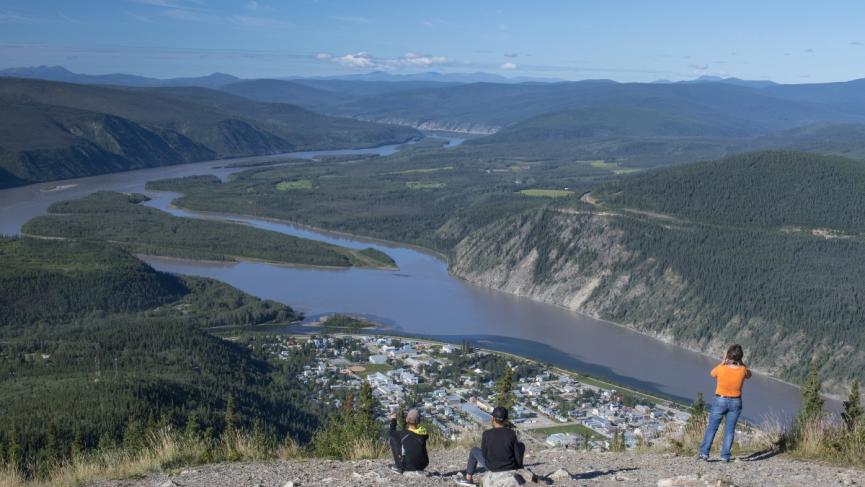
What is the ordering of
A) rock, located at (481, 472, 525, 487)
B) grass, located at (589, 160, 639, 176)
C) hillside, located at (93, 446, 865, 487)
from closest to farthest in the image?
rock, located at (481, 472, 525, 487) → hillside, located at (93, 446, 865, 487) → grass, located at (589, 160, 639, 176)

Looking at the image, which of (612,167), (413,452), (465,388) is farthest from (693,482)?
(612,167)

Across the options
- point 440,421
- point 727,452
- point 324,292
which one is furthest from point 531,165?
point 727,452

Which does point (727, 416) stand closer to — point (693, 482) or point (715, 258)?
point (693, 482)

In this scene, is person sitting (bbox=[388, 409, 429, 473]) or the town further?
the town

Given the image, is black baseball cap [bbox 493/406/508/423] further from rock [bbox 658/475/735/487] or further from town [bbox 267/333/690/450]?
town [bbox 267/333/690/450]

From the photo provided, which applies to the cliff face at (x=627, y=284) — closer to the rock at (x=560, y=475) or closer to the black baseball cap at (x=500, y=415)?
the rock at (x=560, y=475)

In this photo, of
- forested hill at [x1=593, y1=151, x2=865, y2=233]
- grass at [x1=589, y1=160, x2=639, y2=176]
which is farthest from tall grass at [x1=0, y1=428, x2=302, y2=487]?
grass at [x1=589, y1=160, x2=639, y2=176]
